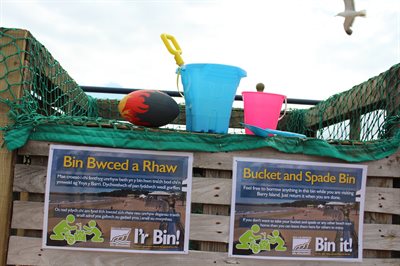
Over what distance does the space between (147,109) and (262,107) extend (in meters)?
0.95

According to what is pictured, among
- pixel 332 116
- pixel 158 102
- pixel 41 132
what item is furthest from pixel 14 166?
pixel 332 116

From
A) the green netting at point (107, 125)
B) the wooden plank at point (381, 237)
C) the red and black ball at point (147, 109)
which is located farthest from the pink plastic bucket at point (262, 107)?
the wooden plank at point (381, 237)

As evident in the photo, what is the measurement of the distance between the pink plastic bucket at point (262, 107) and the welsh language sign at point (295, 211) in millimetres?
617

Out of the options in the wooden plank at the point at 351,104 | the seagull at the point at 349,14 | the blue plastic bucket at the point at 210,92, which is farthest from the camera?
the seagull at the point at 349,14

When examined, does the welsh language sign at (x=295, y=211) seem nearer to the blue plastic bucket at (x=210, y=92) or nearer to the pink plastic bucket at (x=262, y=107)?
the blue plastic bucket at (x=210, y=92)

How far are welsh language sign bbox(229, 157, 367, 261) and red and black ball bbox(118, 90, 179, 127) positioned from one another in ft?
1.68

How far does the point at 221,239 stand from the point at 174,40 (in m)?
1.36

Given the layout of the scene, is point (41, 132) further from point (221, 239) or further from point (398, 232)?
point (398, 232)

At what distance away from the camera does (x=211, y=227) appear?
92.1 inches

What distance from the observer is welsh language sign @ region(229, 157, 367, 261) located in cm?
236

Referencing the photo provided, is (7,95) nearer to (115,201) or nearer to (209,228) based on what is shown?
(115,201)

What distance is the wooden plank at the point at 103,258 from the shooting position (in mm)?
2229

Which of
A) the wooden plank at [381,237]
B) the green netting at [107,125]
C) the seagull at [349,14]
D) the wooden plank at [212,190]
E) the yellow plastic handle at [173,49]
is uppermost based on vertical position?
the seagull at [349,14]

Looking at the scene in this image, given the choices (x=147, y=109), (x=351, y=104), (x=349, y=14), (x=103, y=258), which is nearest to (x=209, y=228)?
(x=103, y=258)
